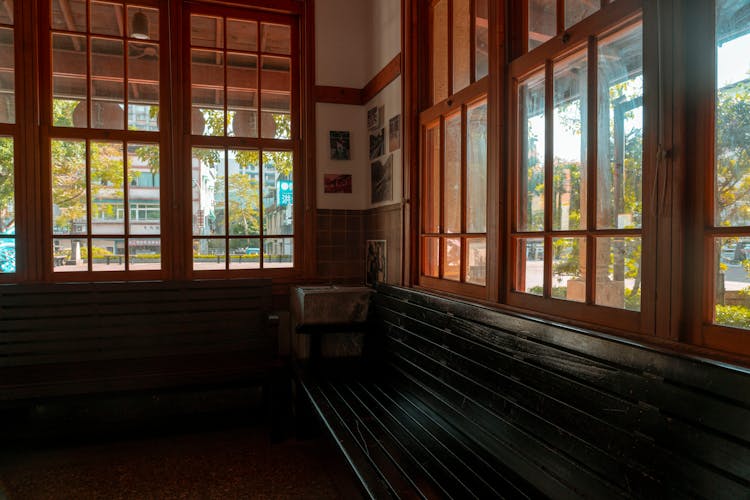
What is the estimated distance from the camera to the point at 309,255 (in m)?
4.09

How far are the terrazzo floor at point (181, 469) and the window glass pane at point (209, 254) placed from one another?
1272 millimetres

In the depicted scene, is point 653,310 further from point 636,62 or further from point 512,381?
point 636,62

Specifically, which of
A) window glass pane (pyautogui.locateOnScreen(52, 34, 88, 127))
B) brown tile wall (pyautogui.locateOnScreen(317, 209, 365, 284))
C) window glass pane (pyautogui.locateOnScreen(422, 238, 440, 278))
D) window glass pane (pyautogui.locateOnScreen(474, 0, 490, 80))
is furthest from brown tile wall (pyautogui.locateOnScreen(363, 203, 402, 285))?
window glass pane (pyautogui.locateOnScreen(52, 34, 88, 127))

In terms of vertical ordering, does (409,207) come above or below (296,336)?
above

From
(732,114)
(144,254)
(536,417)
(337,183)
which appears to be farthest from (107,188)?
(732,114)

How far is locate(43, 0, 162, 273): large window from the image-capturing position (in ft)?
11.9

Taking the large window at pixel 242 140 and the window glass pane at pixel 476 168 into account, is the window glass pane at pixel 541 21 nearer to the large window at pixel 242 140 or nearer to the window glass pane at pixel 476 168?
the window glass pane at pixel 476 168

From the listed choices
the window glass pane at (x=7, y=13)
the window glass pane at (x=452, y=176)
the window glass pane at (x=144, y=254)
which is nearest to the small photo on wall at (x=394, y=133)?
the window glass pane at (x=452, y=176)

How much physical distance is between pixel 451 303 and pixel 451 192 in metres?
0.87

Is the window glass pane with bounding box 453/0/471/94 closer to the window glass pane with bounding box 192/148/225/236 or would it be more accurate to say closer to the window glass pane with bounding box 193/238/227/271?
the window glass pane with bounding box 192/148/225/236

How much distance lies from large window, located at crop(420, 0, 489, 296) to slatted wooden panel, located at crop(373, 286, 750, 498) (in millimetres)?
484

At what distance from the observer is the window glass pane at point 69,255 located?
362 cm

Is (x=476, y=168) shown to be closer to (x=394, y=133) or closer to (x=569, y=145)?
(x=569, y=145)

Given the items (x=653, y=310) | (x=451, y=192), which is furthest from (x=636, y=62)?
(x=451, y=192)
